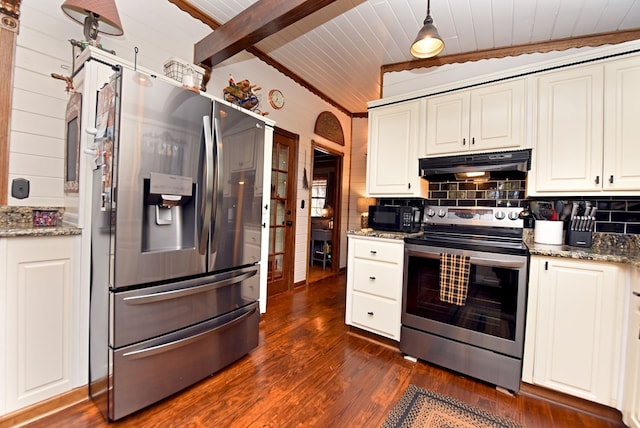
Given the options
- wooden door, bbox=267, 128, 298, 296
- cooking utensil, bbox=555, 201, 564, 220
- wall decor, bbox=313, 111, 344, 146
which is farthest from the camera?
wall decor, bbox=313, 111, 344, 146

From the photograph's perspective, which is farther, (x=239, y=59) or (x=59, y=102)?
(x=239, y=59)

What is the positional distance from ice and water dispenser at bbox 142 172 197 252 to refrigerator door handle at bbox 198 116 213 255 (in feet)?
0.17

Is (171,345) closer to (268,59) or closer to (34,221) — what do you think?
(34,221)

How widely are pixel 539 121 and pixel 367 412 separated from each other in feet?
7.53

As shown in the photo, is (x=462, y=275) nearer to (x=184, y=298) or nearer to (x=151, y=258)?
(x=184, y=298)

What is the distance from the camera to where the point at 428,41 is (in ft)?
6.20

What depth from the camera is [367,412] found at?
1.59 m

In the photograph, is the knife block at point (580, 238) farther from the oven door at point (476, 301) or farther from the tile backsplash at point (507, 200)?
the oven door at point (476, 301)

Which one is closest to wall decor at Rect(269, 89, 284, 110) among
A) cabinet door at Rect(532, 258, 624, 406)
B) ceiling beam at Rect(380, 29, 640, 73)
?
ceiling beam at Rect(380, 29, 640, 73)

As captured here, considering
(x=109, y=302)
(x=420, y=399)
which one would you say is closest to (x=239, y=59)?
(x=109, y=302)

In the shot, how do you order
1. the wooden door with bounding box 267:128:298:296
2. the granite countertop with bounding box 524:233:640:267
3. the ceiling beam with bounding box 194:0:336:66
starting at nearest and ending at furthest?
1. the granite countertop with bounding box 524:233:640:267
2. the ceiling beam with bounding box 194:0:336:66
3. the wooden door with bounding box 267:128:298:296

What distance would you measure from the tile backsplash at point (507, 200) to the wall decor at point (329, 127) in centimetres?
182

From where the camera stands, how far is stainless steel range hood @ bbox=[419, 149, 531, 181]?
6.82ft

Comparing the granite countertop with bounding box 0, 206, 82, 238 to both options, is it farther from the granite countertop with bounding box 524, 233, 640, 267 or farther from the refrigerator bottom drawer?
the granite countertop with bounding box 524, 233, 640, 267
